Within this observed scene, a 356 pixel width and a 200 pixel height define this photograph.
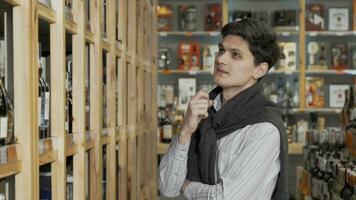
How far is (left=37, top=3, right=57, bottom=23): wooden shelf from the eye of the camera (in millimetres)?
1459

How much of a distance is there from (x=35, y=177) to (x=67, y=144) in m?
0.34

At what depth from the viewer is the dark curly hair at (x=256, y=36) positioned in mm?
1915

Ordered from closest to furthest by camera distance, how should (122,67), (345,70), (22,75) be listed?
(22,75)
(122,67)
(345,70)

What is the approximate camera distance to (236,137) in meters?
1.90

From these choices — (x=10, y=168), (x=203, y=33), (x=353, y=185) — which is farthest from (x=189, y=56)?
(x=10, y=168)

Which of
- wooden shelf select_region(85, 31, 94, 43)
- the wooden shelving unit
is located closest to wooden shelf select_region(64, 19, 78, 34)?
the wooden shelving unit

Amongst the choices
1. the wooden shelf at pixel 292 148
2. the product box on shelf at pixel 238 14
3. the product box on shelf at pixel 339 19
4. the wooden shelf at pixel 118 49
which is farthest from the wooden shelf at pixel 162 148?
the wooden shelf at pixel 118 49

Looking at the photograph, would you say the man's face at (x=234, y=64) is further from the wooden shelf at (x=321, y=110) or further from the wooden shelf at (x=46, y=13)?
the wooden shelf at (x=321, y=110)

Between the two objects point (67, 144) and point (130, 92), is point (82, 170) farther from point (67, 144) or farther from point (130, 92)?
point (130, 92)

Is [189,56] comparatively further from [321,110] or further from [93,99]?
[93,99]

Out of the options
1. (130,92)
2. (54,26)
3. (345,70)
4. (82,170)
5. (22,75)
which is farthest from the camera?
(345,70)

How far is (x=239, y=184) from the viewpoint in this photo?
5.91 ft

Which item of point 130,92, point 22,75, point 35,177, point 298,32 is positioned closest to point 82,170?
point 35,177

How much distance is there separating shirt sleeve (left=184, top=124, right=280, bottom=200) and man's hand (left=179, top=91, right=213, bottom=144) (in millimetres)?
182
